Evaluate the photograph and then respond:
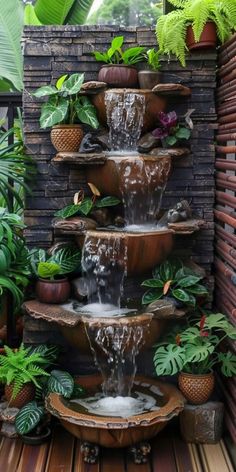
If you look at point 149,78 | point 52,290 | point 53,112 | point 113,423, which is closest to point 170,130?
point 149,78

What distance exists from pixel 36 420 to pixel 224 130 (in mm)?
1765

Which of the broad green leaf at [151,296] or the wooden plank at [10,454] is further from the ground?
the broad green leaf at [151,296]

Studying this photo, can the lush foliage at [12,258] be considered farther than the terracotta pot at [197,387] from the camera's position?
Yes

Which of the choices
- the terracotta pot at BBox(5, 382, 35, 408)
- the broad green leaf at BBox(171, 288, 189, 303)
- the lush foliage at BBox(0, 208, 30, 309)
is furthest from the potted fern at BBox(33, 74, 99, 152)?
the terracotta pot at BBox(5, 382, 35, 408)

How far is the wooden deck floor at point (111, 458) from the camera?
280 centimetres

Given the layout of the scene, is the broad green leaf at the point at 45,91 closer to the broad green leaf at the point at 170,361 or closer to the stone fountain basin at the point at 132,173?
the stone fountain basin at the point at 132,173

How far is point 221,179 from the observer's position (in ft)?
11.0

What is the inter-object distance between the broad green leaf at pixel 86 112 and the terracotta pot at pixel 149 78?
31 centimetres

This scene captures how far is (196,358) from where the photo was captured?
289 centimetres

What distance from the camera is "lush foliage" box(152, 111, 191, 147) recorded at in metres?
3.36

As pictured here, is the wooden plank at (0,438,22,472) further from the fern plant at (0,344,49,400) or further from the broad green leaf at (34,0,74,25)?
the broad green leaf at (34,0,74,25)

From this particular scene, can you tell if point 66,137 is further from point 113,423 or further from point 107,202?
point 113,423

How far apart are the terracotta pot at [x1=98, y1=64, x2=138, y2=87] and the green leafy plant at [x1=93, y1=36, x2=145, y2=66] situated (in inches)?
2.0

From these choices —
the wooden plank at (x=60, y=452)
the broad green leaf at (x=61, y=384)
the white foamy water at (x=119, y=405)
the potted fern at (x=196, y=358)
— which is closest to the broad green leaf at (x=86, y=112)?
the potted fern at (x=196, y=358)
